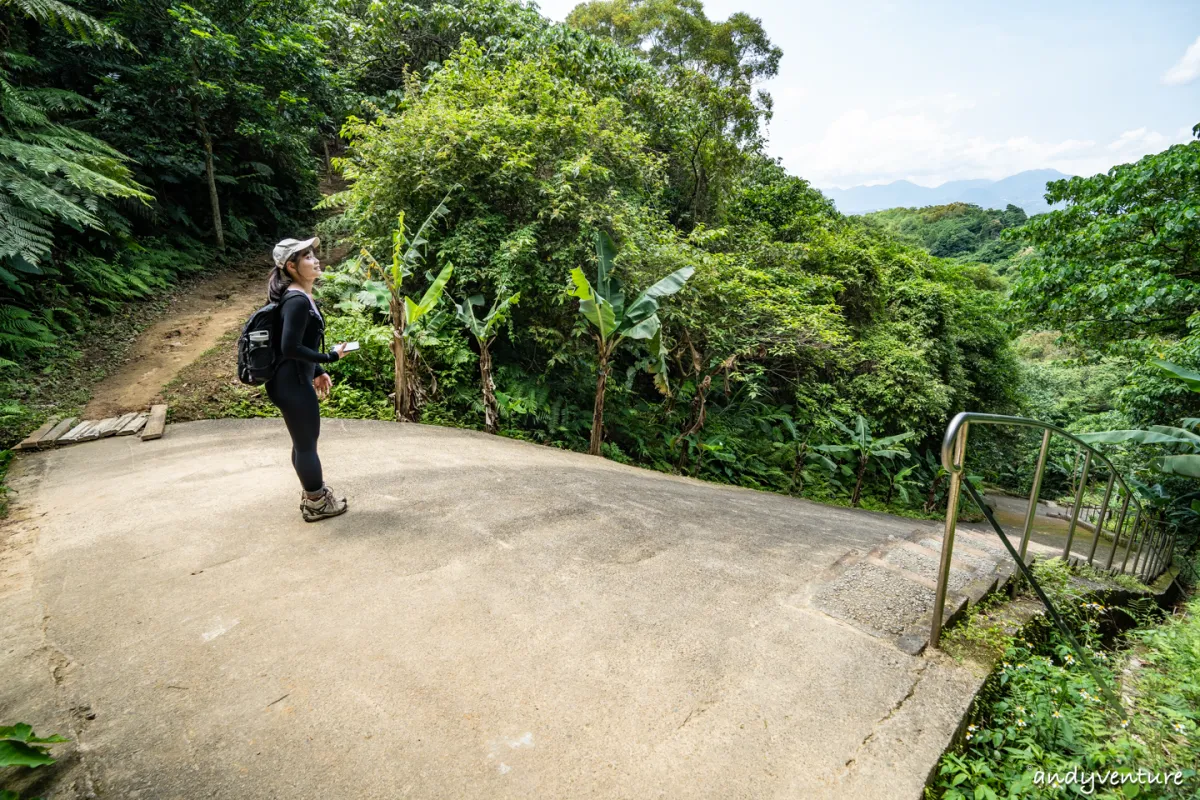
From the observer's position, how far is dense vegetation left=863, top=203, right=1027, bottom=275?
37.9m

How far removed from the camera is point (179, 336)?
7.50 metres

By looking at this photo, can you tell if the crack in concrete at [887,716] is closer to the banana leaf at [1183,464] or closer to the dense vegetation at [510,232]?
the banana leaf at [1183,464]

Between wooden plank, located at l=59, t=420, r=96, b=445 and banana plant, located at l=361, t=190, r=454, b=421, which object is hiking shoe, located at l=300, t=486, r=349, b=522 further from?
wooden plank, located at l=59, t=420, r=96, b=445

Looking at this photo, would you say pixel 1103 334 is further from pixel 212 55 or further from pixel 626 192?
pixel 212 55

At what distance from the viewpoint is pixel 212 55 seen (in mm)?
9164

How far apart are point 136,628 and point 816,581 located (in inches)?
135

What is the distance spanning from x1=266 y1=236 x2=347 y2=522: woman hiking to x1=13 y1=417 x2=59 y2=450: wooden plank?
359 centimetres

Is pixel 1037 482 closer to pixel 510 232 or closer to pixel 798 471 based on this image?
pixel 798 471

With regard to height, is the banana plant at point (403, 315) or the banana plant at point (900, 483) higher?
the banana plant at point (403, 315)

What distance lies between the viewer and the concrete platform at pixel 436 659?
169cm

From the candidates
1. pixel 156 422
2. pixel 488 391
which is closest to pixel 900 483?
pixel 488 391

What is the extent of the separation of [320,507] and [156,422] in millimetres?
3513

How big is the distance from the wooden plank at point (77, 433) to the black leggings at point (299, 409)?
11.6 ft

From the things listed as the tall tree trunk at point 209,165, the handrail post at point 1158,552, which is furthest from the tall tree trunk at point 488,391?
the handrail post at point 1158,552
